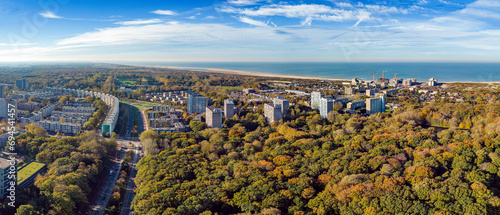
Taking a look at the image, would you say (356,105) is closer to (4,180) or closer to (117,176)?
(117,176)

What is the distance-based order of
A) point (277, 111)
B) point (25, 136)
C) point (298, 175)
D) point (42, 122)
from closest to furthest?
1. point (298, 175)
2. point (25, 136)
3. point (42, 122)
4. point (277, 111)

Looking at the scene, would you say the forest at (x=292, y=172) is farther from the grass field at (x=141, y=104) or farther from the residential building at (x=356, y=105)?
the grass field at (x=141, y=104)

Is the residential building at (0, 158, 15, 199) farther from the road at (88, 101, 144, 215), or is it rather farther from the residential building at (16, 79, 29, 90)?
the residential building at (16, 79, 29, 90)

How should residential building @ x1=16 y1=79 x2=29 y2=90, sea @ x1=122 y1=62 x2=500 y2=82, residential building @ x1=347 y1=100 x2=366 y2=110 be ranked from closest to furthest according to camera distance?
residential building @ x1=347 y1=100 x2=366 y2=110 → residential building @ x1=16 y1=79 x2=29 y2=90 → sea @ x1=122 y1=62 x2=500 y2=82

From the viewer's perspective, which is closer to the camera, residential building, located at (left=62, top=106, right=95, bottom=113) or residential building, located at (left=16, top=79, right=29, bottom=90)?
residential building, located at (left=62, top=106, right=95, bottom=113)

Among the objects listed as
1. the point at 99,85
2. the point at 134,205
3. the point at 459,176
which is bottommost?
the point at 134,205

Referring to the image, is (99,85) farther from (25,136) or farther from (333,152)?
(333,152)

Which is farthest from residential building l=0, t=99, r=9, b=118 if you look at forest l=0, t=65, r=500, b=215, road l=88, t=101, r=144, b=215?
road l=88, t=101, r=144, b=215

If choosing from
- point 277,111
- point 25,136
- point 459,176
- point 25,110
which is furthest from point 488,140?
point 25,110

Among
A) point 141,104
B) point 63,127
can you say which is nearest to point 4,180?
point 63,127
